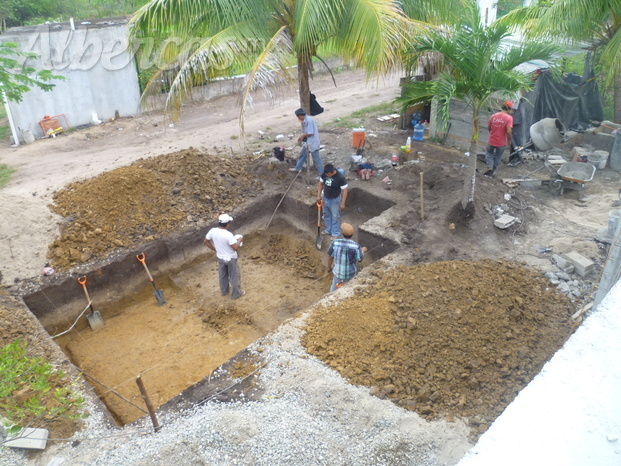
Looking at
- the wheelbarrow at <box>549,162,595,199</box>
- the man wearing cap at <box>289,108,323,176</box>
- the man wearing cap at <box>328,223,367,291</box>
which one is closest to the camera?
the man wearing cap at <box>328,223,367,291</box>

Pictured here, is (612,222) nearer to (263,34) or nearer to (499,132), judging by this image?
(499,132)

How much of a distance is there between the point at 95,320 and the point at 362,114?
9.94 metres

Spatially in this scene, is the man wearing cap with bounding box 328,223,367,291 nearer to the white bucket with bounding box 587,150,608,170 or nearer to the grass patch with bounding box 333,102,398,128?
the white bucket with bounding box 587,150,608,170

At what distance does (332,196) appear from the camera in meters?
8.72

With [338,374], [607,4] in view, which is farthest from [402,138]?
[338,374]

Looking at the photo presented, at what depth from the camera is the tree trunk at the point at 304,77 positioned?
31.5 feet

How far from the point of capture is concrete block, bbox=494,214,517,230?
A: 8.11 meters

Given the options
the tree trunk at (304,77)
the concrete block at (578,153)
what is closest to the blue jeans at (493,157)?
the concrete block at (578,153)

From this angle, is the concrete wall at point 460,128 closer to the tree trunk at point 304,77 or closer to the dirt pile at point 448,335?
the tree trunk at point 304,77

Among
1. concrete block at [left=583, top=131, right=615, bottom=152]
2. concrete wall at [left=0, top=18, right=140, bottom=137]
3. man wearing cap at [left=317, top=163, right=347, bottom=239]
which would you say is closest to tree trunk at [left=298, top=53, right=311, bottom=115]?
man wearing cap at [left=317, top=163, right=347, bottom=239]

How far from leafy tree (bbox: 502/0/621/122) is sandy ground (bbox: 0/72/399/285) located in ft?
17.1

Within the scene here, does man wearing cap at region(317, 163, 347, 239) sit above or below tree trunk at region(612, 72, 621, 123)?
below

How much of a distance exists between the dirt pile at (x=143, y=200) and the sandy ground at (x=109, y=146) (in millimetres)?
408

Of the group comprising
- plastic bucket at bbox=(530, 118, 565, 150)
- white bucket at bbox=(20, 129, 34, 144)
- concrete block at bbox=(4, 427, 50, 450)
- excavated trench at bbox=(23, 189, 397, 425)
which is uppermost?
white bucket at bbox=(20, 129, 34, 144)
